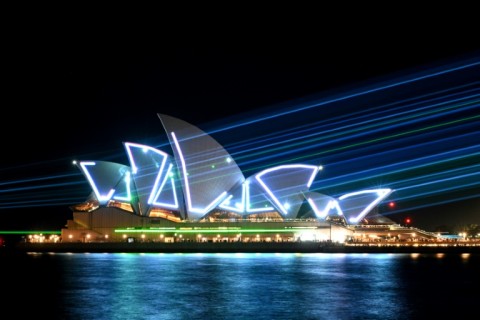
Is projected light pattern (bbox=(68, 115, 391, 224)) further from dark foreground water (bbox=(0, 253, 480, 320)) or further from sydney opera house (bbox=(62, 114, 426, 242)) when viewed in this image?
dark foreground water (bbox=(0, 253, 480, 320))

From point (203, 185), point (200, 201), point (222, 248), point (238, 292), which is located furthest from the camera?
point (200, 201)

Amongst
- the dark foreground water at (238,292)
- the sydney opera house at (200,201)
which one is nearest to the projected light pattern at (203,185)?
the sydney opera house at (200,201)

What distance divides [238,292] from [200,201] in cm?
3268

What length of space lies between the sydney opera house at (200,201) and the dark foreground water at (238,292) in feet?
64.8

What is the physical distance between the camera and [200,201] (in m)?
55.2

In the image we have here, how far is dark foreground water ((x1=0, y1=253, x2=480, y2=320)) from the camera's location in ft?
60.4

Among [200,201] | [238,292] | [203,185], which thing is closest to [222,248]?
[200,201]

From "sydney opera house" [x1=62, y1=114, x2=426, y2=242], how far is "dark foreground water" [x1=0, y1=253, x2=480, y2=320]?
19.7 m

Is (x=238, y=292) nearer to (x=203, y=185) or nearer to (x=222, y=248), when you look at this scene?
(x=203, y=185)

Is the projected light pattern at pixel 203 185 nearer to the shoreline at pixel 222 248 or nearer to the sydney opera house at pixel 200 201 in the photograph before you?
the sydney opera house at pixel 200 201

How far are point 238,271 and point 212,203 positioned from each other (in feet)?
79.9

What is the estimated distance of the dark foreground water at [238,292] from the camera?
18.4m

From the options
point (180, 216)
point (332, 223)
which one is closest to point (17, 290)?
Answer: point (180, 216)

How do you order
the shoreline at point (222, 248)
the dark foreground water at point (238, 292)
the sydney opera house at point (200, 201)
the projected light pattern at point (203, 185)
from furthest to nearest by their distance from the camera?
the shoreline at point (222, 248), the sydney opera house at point (200, 201), the projected light pattern at point (203, 185), the dark foreground water at point (238, 292)
